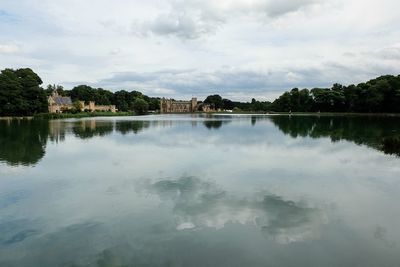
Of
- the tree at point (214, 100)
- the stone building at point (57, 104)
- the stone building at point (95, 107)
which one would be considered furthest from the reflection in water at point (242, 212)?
the tree at point (214, 100)

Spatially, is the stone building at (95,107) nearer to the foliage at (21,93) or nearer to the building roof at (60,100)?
the building roof at (60,100)

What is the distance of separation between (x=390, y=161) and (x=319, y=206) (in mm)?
10078

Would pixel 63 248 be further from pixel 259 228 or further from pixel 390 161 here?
pixel 390 161

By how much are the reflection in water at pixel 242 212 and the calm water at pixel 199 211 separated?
0.09 feet

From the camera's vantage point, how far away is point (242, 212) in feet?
32.1

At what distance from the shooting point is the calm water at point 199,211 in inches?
282

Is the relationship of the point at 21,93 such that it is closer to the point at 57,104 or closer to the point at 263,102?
the point at 57,104

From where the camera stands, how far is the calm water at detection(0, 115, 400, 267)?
7.16 metres

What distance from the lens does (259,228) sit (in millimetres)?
8617

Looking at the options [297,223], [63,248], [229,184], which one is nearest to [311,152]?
[229,184]

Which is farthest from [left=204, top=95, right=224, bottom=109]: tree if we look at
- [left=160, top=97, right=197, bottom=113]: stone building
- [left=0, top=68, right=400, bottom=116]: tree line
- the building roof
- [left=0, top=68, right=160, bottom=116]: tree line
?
[left=0, top=68, right=160, bottom=116]: tree line

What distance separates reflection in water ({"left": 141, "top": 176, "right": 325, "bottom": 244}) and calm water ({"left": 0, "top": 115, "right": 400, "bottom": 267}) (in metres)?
0.03

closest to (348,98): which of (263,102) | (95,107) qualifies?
(263,102)

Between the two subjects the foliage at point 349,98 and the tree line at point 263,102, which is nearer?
the tree line at point 263,102
